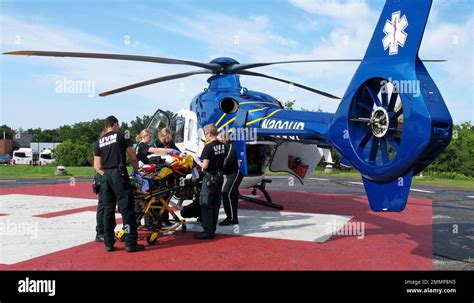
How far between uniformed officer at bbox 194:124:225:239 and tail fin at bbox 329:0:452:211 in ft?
6.77

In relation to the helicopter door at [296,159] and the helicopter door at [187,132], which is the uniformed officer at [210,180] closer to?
the helicopter door at [187,132]

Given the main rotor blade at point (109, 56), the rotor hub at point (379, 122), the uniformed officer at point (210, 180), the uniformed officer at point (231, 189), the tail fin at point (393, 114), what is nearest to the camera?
the tail fin at point (393, 114)

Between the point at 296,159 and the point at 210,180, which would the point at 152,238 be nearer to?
the point at 210,180

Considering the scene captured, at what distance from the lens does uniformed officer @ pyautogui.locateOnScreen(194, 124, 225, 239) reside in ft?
22.2

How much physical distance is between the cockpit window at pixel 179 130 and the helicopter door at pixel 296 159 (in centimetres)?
255

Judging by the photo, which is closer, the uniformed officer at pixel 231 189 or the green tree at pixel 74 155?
the uniformed officer at pixel 231 189

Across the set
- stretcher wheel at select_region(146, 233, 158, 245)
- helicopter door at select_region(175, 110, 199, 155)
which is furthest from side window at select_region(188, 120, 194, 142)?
stretcher wheel at select_region(146, 233, 158, 245)

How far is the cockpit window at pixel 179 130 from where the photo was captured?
10.1m

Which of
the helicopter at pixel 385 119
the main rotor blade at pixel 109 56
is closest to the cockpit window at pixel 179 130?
the main rotor blade at pixel 109 56

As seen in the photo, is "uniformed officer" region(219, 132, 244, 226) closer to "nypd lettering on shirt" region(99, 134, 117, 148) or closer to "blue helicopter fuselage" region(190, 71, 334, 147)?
"blue helicopter fuselage" region(190, 71, 334, 147)

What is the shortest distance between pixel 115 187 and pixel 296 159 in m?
5.72
